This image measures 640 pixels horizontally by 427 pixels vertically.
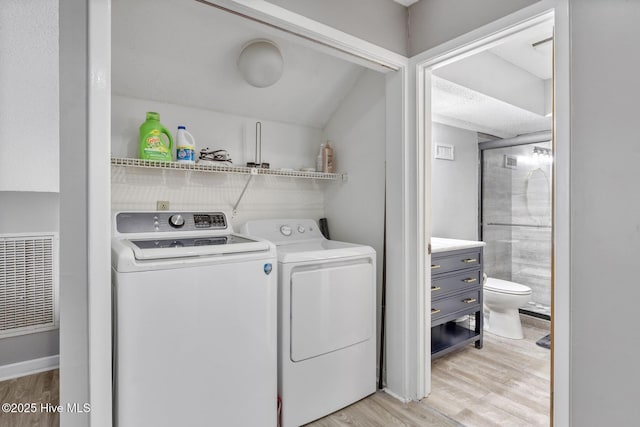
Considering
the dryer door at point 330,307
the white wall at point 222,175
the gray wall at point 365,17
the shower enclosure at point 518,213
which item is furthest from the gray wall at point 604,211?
the shower enclosure at point 518,213

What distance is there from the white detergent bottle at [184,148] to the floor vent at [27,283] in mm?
928

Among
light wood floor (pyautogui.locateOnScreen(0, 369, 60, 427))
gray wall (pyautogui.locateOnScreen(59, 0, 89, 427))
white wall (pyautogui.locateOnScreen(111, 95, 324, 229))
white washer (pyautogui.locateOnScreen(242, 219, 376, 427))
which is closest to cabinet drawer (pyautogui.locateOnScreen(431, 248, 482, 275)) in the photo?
white washer (pyautogui.locateOnScreen(242, 219, 376, 427))

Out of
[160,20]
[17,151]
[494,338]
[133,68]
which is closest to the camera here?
[17,151]

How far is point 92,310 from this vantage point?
1.20 m

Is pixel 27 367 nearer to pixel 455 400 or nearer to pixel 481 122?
pixel 455 400

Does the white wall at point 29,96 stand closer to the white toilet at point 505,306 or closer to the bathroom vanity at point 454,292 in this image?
the bathroom vanity at point 454,292

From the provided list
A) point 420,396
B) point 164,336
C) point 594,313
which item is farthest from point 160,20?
point 420,396

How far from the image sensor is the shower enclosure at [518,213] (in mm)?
3650

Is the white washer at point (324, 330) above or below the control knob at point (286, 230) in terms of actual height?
below

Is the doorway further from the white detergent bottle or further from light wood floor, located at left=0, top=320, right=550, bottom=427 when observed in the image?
the white detergent bottle

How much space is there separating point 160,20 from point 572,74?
195 centimetres

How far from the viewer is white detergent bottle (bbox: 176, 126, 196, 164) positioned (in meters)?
1.93

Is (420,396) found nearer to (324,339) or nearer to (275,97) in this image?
(324,339)

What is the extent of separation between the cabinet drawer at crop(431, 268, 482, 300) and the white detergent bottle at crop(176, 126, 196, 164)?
1834 millimetres
